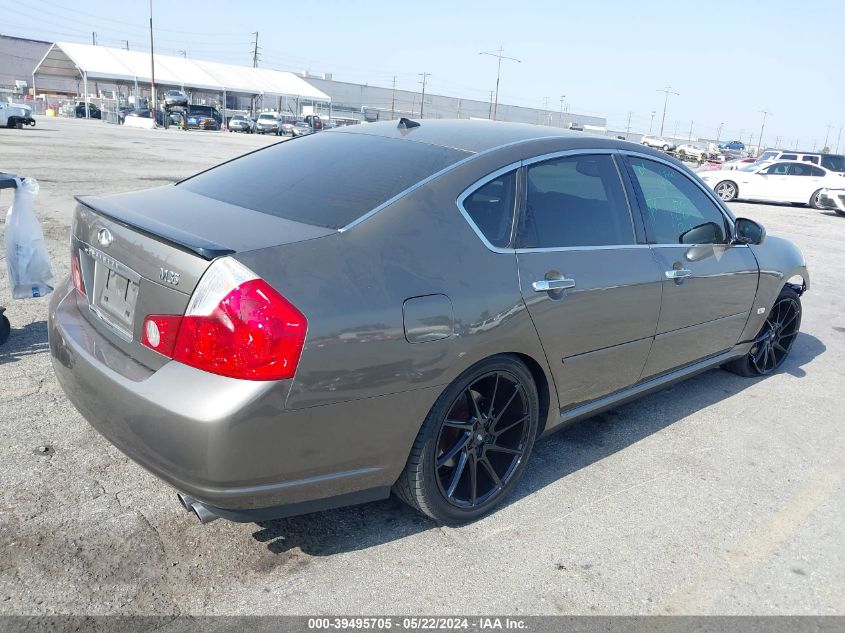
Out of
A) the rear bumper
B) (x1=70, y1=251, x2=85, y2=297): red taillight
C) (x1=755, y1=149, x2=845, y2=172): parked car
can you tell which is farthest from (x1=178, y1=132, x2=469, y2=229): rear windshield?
(x1=755, y1=149, x2=845, y2=172): parked car

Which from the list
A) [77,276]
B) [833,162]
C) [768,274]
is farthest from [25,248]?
[833,162]

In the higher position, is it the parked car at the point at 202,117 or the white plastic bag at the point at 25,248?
the parked car at the point at 202,117

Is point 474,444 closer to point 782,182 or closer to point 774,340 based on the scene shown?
point 774,340

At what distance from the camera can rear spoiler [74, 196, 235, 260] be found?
233 centimetres

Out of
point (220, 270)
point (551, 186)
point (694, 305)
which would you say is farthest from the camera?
point (694, 305)

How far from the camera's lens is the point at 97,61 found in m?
52.8

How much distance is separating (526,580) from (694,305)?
2.05 metres

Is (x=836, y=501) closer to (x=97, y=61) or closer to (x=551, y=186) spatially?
(x=551, y=186)

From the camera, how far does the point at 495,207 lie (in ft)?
10.0

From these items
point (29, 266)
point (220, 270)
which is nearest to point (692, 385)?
point (220, 270)

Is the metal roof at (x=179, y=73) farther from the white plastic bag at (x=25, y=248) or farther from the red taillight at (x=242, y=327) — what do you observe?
the red taillight at (x=242, y=327)

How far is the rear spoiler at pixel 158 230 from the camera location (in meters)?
2.33

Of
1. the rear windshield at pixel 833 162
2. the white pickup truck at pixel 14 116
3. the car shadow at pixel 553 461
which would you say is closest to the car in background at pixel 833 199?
the rear windshield at pixel 833 162

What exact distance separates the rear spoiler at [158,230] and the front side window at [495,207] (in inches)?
42.6
